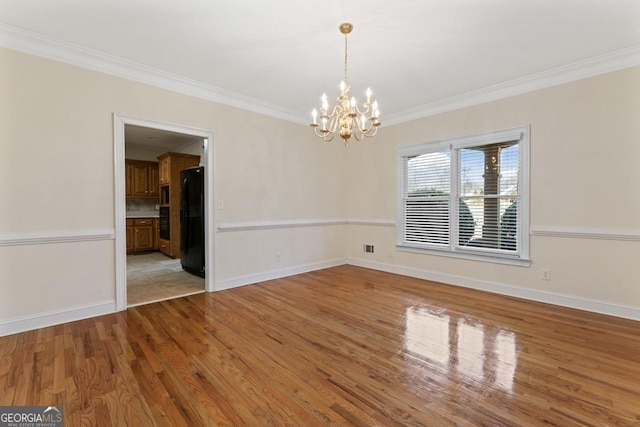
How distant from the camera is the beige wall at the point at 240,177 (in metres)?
2.84

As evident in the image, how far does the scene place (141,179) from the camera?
764 centimetres

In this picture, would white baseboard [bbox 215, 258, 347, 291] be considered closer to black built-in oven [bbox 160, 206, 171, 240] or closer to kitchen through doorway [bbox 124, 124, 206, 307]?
kitchen through doorway [bbox 124, 124, 206, 307]

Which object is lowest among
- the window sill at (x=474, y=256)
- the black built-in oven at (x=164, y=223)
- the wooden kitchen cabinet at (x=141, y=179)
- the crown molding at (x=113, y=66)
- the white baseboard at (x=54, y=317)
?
the white baseboard at (x=54, y=317)

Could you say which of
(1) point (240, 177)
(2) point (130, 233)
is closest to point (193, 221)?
(1) point (240, 177)

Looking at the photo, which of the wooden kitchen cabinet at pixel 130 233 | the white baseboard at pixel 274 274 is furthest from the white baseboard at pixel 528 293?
the wooden kitchen cabinet at pixel 130 233

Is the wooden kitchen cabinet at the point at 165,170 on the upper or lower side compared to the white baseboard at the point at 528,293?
upper

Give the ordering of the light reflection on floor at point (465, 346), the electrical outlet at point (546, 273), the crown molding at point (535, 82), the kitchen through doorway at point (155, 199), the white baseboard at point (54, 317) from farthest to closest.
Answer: the kitchen through doorway at point (155, 199) < the electrical outlet at point (546, 273) < the crown molding at point (535, 82) < the white baseboard at point (54, 317) < the light reflection on floor at point (465, 346)

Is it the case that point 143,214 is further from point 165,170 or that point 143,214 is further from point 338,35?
point 338,35

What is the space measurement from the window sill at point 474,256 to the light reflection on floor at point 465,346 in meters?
1.40

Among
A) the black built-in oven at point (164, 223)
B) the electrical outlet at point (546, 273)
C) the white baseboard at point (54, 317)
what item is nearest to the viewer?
the white baseboard at point (54, 317)

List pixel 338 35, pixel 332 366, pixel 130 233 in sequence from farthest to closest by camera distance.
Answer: pixel 130 233 → pixel 338 35 → pixel 332 366

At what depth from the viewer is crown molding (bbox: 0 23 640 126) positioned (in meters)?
2.85

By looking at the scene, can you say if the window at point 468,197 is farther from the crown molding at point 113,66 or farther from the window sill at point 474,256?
the crown molding at point 113,66

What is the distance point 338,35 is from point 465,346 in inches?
121
